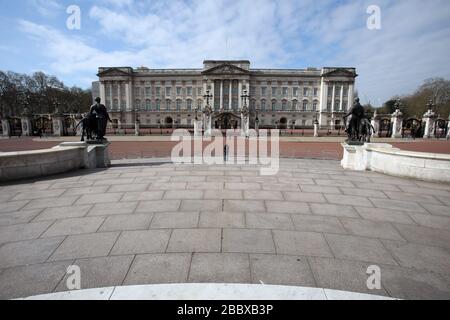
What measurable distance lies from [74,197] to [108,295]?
13.8 feet

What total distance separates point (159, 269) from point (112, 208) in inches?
106

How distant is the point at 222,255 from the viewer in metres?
3.53

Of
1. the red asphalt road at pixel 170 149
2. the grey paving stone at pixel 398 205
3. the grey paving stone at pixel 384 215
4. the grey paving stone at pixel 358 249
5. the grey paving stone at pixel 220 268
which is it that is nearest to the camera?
the grey paving stone at pixel 220 268

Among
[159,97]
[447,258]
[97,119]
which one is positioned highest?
[159,97]

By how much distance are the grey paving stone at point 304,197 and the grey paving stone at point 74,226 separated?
4139 millimetres

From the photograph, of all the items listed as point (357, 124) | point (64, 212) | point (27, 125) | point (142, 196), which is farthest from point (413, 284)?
point (27, 125)

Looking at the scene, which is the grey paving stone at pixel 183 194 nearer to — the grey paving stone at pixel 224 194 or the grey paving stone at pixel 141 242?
the grey paving stone at pixel 224 194

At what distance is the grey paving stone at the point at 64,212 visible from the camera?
4859mm

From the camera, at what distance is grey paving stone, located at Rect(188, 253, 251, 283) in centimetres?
299

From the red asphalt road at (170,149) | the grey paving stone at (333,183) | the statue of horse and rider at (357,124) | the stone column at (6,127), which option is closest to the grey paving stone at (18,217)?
the grey paving stone at (333,183)

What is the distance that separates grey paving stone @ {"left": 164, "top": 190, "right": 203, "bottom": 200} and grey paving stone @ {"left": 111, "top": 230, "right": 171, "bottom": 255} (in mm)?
1806

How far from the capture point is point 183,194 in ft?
20.6
